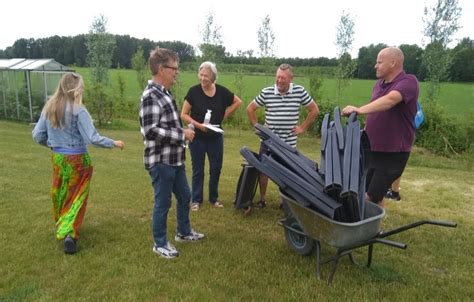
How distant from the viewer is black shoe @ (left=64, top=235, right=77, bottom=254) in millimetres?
3895

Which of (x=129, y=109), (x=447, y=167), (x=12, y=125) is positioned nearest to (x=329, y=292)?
(x=447, y=167)

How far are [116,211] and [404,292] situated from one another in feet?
11.7

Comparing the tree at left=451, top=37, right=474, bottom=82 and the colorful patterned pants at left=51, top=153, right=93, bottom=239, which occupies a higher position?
the tree at left=451, top=37, right=474, bottom=82

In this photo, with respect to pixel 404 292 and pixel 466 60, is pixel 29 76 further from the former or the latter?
pixel 466 60

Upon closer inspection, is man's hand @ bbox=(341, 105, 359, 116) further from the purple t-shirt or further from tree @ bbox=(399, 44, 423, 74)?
tree @ bbox=(399, 44, 423, 74)

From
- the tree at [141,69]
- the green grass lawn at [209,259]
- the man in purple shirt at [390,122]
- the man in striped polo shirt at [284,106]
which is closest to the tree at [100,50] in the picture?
the tree at [141,69]

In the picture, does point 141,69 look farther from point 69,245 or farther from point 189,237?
point 69,245

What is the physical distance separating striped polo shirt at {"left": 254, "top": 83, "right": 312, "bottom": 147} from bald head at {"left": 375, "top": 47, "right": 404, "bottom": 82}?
146 centimetres

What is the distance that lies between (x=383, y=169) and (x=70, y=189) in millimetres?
3096

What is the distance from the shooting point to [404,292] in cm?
333

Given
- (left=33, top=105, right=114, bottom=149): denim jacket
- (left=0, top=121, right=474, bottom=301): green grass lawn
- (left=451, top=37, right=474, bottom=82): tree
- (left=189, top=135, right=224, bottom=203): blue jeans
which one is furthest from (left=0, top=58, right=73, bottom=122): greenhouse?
(left=451, top=37, right=474, bottom=82): tree

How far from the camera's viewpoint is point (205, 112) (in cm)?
509

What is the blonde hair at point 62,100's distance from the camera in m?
3.72

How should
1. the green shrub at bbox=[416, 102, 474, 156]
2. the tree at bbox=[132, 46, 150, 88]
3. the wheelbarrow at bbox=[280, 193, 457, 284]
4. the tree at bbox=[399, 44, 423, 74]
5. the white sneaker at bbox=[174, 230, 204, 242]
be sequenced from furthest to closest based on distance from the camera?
the tree at bbox=[399, 44, 423, 74]
the tree at bbox=[132, 46, 150, 88]
the green shrub at bbox=[416, 102, 474, 156]
the white sneaker at bbox=[174, 230, 204, 242]
the wheelbarrow at bbox=[280, 193, 457, 284]
